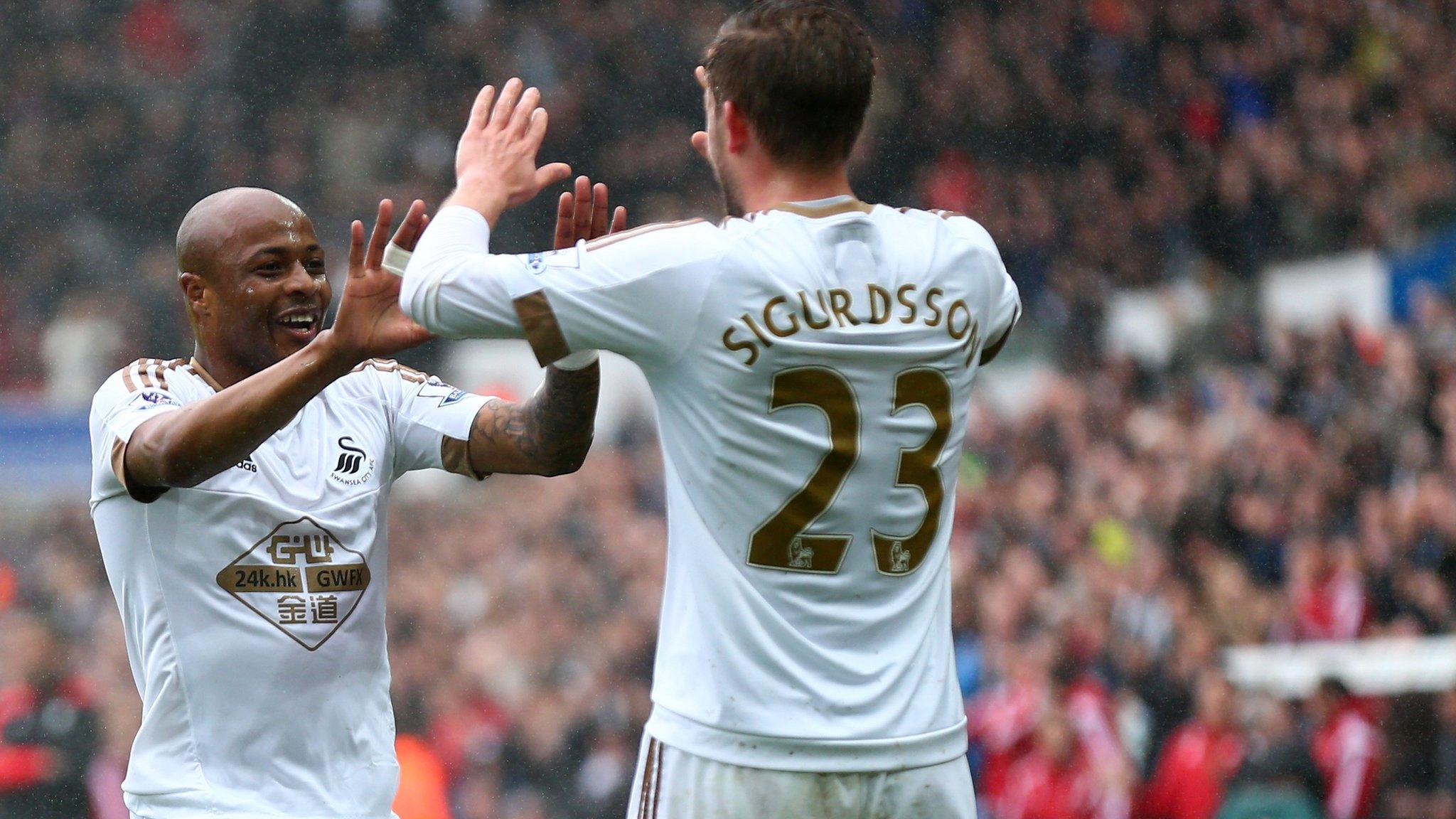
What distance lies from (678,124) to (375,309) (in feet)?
41.9

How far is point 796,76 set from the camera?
2566 millimetres

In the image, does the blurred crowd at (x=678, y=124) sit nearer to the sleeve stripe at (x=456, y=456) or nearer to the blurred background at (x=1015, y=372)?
the blurred background at (x=1015, y=372)

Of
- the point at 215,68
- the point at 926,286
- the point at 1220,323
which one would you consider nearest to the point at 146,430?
the point at 926,286

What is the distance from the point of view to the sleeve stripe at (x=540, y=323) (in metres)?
2.53

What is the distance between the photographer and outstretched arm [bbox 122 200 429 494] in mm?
2865

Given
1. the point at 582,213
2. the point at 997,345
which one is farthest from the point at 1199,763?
the point at 582,213

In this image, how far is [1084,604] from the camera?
30.3 ft

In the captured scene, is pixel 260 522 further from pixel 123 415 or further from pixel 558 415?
pixel 558 415

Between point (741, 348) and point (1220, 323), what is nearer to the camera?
point (741, 348)

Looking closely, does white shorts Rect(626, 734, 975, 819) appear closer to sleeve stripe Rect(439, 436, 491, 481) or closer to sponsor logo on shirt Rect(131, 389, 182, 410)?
sleeve stripe Rect(439, 436, 491, 481)

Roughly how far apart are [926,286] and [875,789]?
0.80 meters

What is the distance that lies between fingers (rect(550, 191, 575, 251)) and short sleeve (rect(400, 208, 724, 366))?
439 millimetres

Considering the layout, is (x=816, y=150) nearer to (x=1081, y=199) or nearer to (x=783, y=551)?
(x=783, y=551)

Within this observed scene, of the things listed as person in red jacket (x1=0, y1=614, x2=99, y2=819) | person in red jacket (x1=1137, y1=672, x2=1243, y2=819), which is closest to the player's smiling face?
person in red jacket (x1=1137, y1=672, x2=1243, y2=819)
